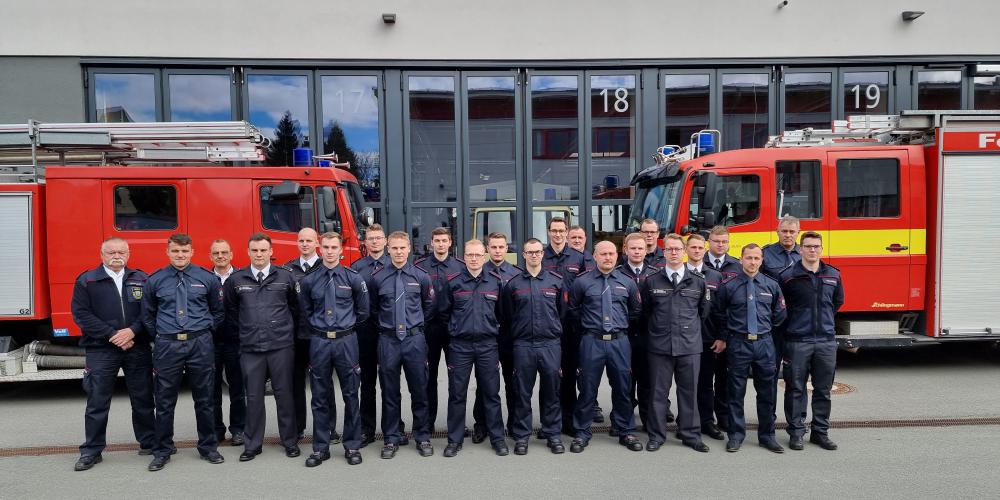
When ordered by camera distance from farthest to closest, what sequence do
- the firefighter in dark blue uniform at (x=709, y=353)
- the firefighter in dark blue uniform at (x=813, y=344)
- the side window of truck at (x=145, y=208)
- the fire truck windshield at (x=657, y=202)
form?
the fire truck windshield at (x=657, y=202) < the side window of truck at (x=145, y=208) < the firefighter in dark blue uniform at (x=709, y=353) < the firefighter in dark blue uniform at (x=813, y=344)

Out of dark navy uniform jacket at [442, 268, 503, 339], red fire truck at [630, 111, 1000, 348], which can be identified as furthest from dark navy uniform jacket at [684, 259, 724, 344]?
red fire truck at [630, 111, 1000, 348]

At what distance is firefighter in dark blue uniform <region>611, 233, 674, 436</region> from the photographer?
5.64m

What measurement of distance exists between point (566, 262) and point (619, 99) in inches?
264

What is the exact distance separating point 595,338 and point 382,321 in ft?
5.65

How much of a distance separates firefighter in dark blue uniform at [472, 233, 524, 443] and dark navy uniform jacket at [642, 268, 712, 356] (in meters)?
1.13

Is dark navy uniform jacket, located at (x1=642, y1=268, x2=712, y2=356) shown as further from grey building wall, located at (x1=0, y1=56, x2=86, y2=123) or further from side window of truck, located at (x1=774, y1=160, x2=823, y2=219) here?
grey building wall, located at (x1=0, y1=56, x2=86, y2=123)

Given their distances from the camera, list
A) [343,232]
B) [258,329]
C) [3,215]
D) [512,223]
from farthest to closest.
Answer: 1. [512,223]
2. [343,232]
3. [3,215]
4. [258,329]

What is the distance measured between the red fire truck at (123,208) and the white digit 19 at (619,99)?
6.36 metres

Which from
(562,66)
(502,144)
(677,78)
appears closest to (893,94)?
(677,78)

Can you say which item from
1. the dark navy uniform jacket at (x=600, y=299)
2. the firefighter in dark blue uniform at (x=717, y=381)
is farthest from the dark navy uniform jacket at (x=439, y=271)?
the firefighter in dark blue uniform at (x=717, y=381)

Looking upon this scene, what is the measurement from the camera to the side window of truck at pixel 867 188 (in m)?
7.56

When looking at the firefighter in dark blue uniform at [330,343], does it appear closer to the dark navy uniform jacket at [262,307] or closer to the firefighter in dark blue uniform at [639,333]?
the dark navy uniform jacket at [262,307]

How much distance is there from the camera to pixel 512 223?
12.1m

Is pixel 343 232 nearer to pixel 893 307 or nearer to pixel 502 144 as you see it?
pixel 502 144
